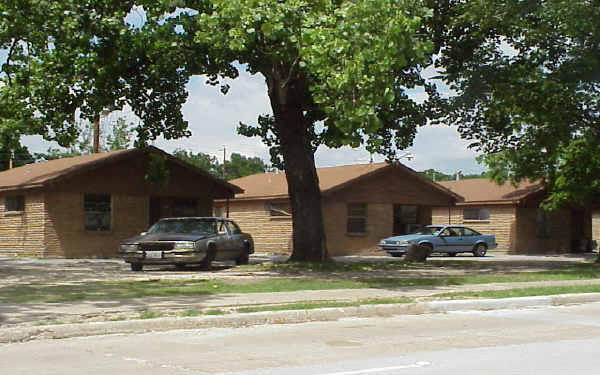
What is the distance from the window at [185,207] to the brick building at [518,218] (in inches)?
642

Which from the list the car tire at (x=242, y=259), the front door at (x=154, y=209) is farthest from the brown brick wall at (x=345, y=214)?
the car tire at (x=242, y=259)

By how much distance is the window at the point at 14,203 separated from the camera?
99.7ft

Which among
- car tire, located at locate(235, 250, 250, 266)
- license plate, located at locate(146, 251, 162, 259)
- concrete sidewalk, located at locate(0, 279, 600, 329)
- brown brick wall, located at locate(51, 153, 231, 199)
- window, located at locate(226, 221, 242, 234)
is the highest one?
brown brick wall, located at locate(51, 153, 231, 199)

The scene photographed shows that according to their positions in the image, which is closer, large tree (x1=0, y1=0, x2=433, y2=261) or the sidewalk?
the sidewalk

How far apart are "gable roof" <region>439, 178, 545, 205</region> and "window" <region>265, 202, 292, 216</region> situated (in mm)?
11212

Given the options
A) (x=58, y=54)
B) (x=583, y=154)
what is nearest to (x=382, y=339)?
(x=58, y=54)

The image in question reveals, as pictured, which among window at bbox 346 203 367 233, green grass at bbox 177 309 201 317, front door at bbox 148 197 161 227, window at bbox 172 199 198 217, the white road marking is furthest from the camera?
window at bbox 346 203 367 233

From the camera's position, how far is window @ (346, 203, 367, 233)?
36750 mm

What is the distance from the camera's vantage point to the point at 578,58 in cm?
2395

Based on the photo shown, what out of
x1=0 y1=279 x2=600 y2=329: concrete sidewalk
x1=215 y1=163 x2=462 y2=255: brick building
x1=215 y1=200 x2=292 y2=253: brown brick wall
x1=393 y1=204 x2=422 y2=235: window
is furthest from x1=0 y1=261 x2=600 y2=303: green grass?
x1=393 y1=204 x2=422 y2=235: window

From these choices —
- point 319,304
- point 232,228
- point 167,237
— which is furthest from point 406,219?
point 319,304

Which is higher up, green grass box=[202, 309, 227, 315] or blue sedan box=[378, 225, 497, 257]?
blue sedan box=[378, 225, 497, 257]

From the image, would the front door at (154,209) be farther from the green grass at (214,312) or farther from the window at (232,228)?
the green grass at (214,312)

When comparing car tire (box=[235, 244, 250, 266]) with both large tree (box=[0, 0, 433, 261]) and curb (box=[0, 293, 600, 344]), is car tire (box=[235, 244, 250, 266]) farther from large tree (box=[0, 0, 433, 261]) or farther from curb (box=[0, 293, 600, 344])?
curb (box=[0, 293, 600, 344])
